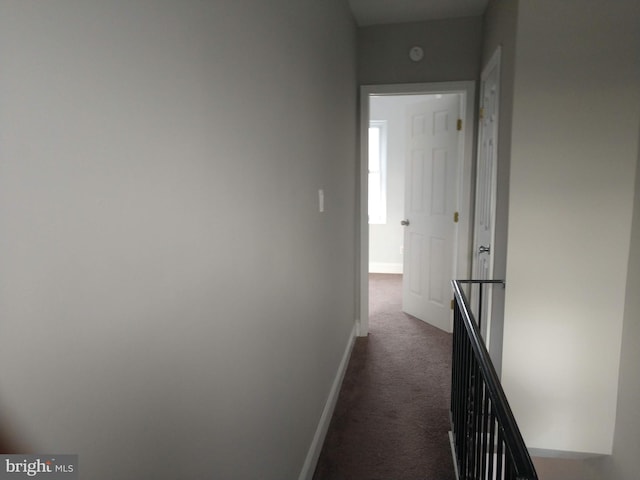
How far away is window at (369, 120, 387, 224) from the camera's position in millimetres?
6328

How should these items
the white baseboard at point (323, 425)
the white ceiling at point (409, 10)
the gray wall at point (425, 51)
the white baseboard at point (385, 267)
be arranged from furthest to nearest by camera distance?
the white baseboard at point (385, 267) < the gray wall at point (425, 51) < the white ceiling at point (409, 10) < the white baseboard at point (323, 425)

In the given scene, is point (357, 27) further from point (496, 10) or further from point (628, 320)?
point (628, 320)

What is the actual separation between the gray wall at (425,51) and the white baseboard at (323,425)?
2320 mm

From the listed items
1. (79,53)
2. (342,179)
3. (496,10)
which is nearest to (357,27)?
(496,10)

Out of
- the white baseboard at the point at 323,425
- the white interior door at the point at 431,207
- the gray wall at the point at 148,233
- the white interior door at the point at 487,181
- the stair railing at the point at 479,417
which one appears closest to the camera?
the gray wall at the point at 148,233

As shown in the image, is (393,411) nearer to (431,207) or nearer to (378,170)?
(431,207)

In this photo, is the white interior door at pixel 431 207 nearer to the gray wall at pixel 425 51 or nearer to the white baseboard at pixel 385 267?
the gray wall at pixel 425 51

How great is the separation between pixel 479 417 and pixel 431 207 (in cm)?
301

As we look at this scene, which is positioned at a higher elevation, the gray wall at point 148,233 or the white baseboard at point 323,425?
the gray wall at point 148,233

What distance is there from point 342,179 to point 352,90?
34.3 inches

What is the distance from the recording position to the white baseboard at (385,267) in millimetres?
6562

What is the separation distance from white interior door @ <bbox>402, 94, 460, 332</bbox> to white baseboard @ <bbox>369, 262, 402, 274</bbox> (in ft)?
5.98

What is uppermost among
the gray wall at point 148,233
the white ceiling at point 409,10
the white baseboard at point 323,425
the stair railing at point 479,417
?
the white ceiling at point 409,10

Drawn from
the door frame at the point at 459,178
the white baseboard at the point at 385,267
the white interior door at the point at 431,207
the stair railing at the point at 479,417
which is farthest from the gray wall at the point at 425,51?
the white baseboard at the point at 385,267
